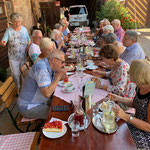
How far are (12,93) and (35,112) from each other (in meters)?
0.52

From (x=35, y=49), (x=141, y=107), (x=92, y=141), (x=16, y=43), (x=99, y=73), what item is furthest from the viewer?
(x=16, y=43)

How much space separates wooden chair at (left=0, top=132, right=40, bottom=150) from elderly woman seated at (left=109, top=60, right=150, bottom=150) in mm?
991

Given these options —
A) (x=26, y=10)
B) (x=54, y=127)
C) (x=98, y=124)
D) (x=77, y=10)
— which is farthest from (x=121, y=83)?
(x=77, y=10)

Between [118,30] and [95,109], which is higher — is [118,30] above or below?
above

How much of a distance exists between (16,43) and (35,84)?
1781 mm

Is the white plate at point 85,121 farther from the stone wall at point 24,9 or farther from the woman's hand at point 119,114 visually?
the stone wall at point 24,9

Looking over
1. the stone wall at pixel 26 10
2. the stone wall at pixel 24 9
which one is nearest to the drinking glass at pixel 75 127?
the stone wall at pixel 26 10

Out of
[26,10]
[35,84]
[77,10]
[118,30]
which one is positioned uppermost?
[77,10]

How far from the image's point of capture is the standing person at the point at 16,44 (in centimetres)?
335

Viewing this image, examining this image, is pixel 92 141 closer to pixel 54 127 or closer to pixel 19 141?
pixel 54 127

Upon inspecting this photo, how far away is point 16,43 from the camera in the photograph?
3.40 meters

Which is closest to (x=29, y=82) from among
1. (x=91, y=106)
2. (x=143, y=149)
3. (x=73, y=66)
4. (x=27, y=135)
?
(x=27, y=135)

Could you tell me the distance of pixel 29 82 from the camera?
2.05 meters

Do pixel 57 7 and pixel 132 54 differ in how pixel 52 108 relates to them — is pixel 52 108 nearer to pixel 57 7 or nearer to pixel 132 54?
pixel 132 54
